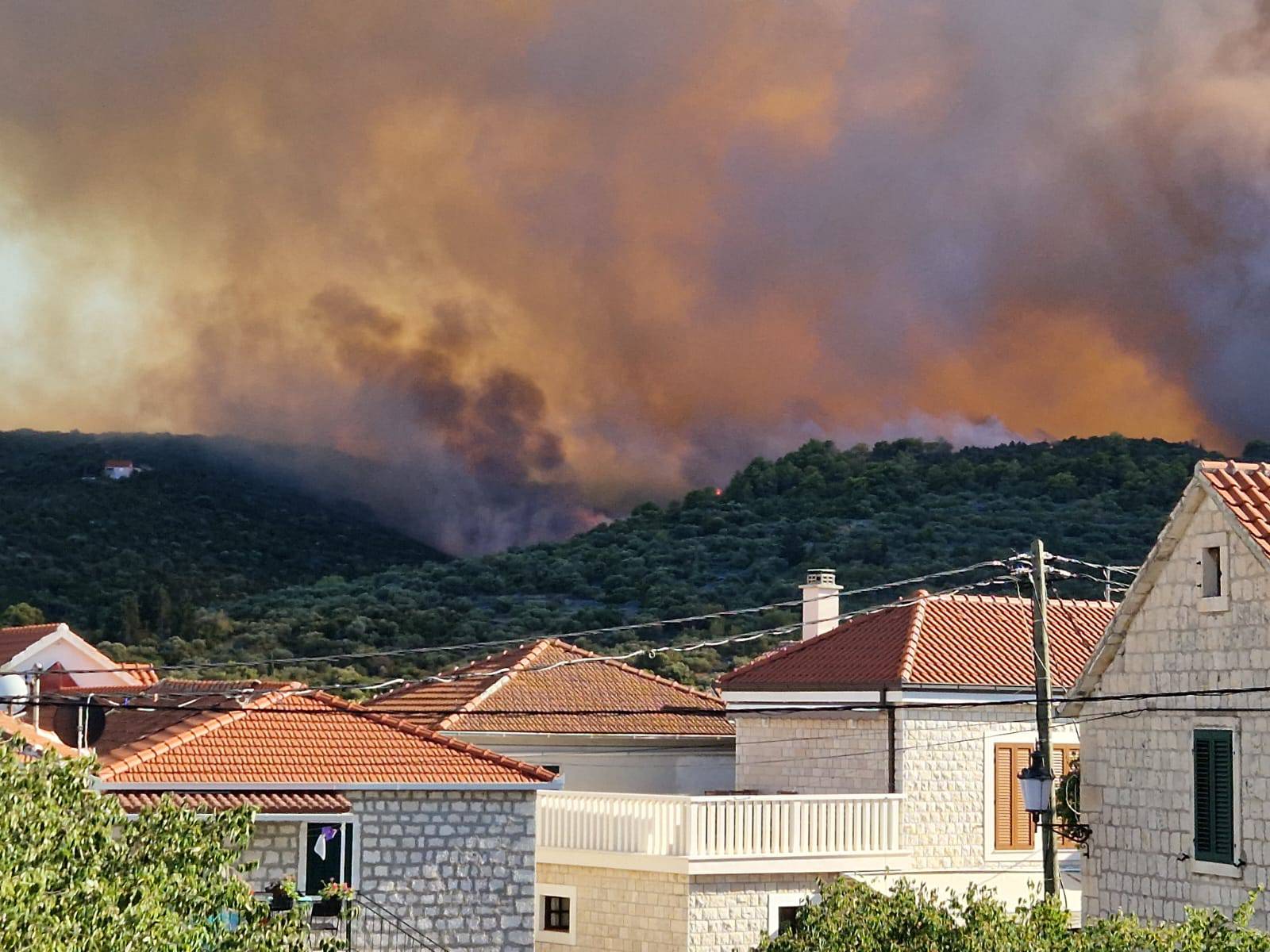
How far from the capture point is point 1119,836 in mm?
25578

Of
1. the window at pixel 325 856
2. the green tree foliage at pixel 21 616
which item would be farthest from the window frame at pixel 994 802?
the green tree foliage at pixel 21 616

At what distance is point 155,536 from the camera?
8012cm

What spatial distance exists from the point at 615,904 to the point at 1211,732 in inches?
484

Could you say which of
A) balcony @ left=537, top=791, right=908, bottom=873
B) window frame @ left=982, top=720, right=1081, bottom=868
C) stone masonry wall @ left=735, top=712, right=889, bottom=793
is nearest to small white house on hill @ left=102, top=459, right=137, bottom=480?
stone masonry wall @ left=735, top=712, right=889, bottom=793

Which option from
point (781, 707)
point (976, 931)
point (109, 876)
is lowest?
point (976, 931)

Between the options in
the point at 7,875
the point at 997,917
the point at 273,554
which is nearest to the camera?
the point at 7,875

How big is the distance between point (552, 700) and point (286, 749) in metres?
10.6

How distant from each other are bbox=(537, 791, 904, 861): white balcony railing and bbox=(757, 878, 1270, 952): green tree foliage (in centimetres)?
1289

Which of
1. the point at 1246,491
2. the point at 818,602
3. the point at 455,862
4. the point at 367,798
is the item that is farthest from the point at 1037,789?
the point at 818,602

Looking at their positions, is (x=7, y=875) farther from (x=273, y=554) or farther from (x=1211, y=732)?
(x=273, y=554)

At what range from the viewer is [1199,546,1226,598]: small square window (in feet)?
79.2

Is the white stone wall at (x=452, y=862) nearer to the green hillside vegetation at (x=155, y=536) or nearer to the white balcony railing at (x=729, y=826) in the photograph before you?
the white balcony railing at (x=729, y=826)

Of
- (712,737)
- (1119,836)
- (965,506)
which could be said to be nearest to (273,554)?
(965,506)

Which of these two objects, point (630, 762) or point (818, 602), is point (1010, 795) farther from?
point (630, 762)
